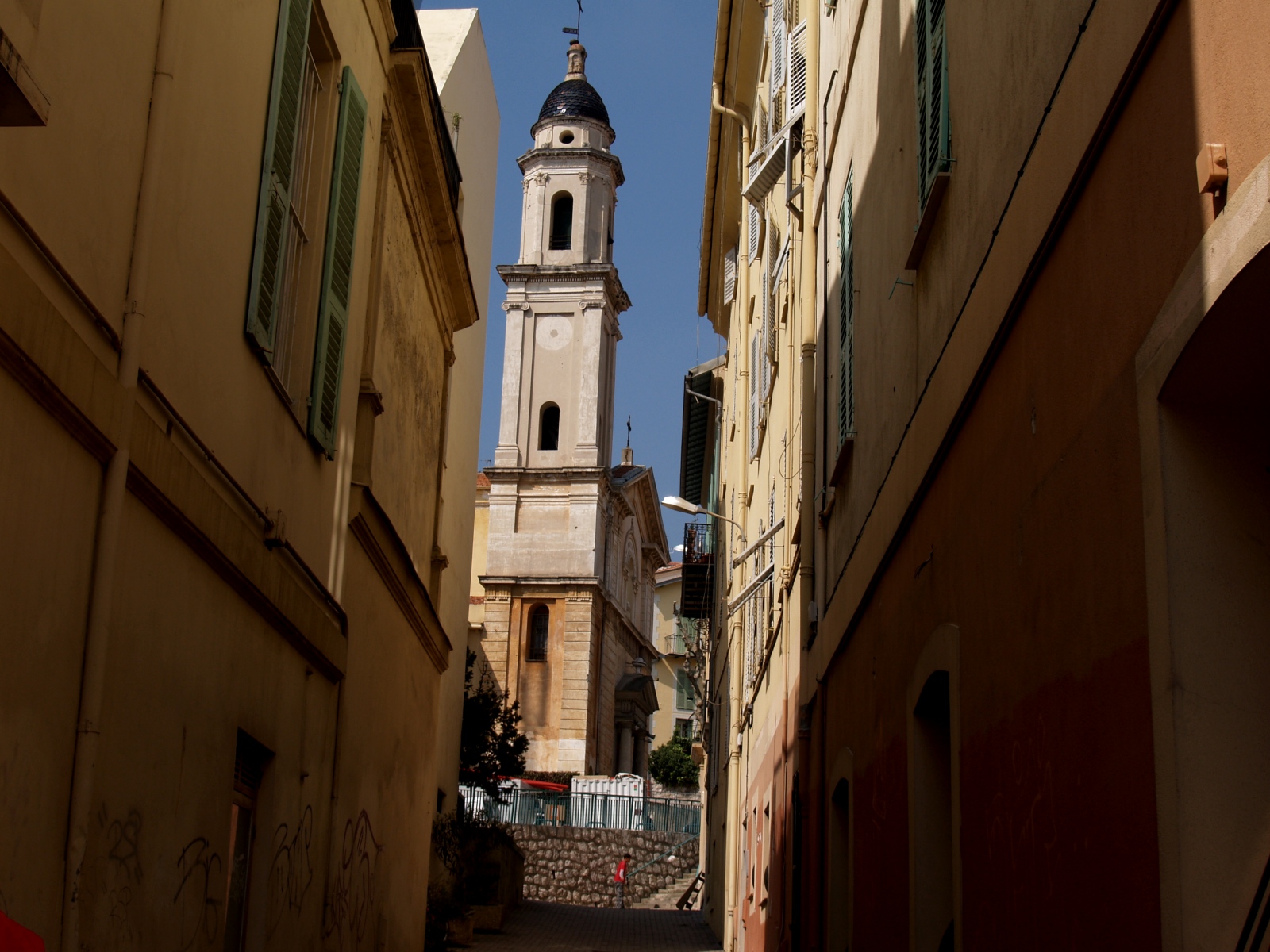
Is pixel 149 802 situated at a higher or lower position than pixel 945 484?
lower

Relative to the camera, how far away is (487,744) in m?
26.4

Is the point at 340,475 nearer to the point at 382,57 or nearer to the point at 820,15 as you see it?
the point at 382,57

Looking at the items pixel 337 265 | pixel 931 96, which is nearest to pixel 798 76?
pixel 337 265

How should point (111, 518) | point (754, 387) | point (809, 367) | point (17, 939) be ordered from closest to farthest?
1. point (17, 939)
2. point (111, 518)
3. point (809, 367)
4. point (754, 387)

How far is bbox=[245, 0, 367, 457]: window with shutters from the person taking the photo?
23.6ft

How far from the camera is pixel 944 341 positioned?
6.38 m

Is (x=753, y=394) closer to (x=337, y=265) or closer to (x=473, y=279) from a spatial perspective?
(x=473, y=279)

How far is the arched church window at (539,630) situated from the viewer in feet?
182

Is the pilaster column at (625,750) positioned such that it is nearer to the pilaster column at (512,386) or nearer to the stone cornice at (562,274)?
the pilaster column at (512,386)

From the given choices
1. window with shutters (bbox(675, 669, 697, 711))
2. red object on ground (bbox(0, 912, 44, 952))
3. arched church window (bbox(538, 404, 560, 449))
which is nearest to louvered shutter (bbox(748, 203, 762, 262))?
red object on ground (bbox(0, 912, 44, 952))

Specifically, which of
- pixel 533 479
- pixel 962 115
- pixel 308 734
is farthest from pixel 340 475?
pixel 533 479

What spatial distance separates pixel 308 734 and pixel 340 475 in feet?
5.36

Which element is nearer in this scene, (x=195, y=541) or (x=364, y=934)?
(x=195, y=541)

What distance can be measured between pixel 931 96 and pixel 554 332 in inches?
2045
